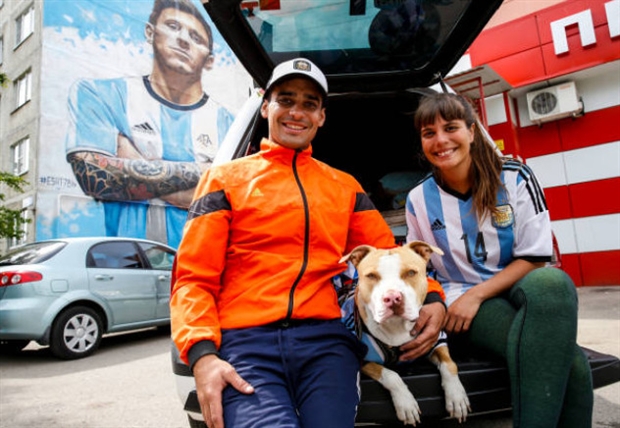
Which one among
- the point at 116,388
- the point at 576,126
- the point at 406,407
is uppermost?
the point at 576,126

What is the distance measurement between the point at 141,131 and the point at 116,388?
51.6 feet

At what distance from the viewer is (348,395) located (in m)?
1.54

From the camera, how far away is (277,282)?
1.68 meters

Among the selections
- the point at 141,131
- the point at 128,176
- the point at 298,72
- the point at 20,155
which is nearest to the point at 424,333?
the point at 298,72

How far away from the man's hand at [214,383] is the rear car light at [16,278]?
15.0 ft

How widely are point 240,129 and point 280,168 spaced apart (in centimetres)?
90

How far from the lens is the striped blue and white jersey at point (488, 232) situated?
1.96 meters

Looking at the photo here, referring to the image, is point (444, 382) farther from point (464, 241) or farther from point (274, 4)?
point (274, 4)

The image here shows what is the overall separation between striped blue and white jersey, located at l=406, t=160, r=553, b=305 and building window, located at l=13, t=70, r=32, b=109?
58.4ft

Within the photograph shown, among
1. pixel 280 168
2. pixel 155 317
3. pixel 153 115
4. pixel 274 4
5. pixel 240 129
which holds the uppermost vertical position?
pixel 153 115

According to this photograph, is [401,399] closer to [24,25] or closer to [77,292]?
[77,292]

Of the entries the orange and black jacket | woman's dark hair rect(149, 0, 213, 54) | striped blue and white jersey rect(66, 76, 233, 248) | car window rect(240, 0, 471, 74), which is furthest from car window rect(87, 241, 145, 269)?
woman's dark hair rect(149, 0, 213, 54)

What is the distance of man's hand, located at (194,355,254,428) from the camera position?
145 centimetres

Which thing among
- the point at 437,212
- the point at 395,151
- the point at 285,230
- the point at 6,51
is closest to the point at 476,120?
the point at 437,212
